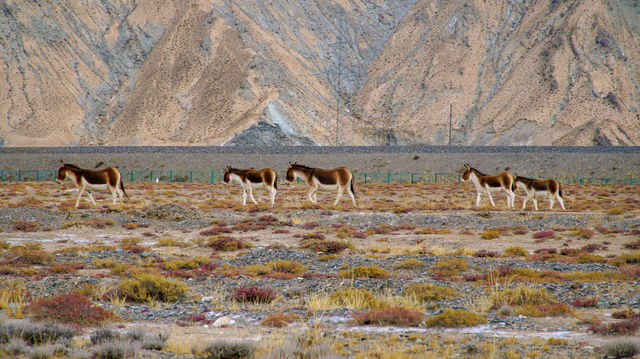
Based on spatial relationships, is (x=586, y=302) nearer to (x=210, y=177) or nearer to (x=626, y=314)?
(x=626, y=314)

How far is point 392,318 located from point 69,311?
5.46 meters

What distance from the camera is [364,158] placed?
73750 mm

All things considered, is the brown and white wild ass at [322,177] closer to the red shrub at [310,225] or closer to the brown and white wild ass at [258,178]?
the brown and white wild ass at [258,178]

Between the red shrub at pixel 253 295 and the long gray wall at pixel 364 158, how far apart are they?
2334 inches

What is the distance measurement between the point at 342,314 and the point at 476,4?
119987mm

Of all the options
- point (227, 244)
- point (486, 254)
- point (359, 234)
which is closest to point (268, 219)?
point (359, 234)

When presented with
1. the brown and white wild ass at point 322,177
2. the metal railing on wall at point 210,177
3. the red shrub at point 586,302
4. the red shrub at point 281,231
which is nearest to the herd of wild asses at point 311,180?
the brown and white wild ass at point 322,177

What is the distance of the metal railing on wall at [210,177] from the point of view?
68.2 meters

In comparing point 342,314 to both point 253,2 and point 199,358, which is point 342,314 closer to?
point 199,358

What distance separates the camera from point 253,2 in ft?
406

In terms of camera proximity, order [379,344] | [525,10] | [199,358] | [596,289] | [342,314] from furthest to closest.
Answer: [525,10], [596,289], [342,314], [379,344], [199,358]

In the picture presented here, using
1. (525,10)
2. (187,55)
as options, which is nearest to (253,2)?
(187,55)

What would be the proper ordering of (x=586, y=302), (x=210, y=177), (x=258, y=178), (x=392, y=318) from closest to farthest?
(x=392, y=318)
(x=586, y=302)
(x=258, y=178)
(x=210, y=177)

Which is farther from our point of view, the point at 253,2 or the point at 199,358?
the point at 253,2
